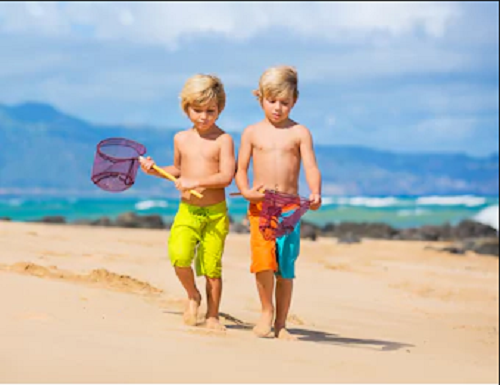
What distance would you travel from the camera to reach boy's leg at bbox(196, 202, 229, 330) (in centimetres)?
607

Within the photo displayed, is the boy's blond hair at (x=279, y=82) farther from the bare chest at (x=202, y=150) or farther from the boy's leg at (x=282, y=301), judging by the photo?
the boy's leg at (x=282, y=301)

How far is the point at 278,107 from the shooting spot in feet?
19.8

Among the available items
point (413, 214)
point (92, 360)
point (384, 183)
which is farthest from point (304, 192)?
point (384, 183)

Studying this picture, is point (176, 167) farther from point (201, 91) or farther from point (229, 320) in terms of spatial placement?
point (229, 320)

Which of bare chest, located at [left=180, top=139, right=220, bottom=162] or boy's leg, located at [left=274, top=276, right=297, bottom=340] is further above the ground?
bare chest, located at [left=180, top=139, right=220, bottom=162]

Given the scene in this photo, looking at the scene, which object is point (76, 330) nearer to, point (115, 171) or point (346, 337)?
point (115, 171)

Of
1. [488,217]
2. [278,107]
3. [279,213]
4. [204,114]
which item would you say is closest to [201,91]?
[204,114]

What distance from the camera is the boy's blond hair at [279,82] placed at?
5.98 metres

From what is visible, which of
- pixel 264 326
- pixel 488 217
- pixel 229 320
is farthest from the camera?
pixel 488 217

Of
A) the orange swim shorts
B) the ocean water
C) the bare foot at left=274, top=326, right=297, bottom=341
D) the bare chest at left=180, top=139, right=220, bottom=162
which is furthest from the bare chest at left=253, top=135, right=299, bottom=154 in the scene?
the ocean water

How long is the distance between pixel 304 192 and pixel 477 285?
6405mm

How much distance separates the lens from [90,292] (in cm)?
671

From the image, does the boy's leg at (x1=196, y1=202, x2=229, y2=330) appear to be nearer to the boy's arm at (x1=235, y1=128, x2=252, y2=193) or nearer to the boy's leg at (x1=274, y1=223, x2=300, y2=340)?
the boy's arm at (x1=235, y1=128, x2=252, y2=193)

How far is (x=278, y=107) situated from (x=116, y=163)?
112 centimetres
